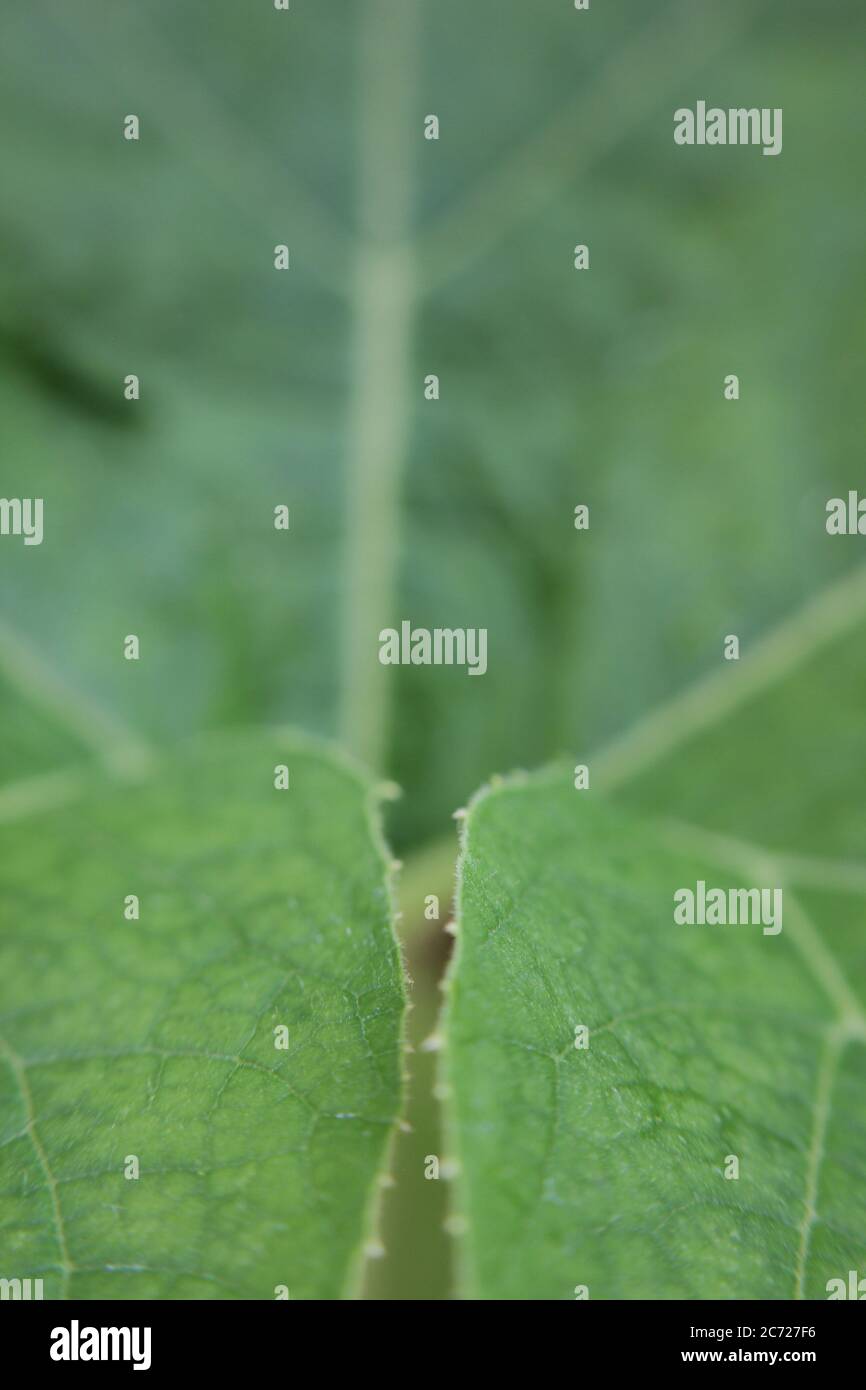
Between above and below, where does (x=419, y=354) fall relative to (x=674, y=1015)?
above

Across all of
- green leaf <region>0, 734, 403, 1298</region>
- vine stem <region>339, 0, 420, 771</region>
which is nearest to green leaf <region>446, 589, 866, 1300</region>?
green leaf <region>0, 734, 403, 1298</region>

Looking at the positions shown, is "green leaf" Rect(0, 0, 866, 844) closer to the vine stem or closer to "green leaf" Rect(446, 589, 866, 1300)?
the vine stem

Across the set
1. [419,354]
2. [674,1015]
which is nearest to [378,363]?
[419,354]

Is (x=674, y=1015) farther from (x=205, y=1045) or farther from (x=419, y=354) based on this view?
(x=419, y=354)

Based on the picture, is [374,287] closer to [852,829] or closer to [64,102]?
[64,102]

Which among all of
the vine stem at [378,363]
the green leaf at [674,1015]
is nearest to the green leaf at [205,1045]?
the green leaf at [674,1015]
